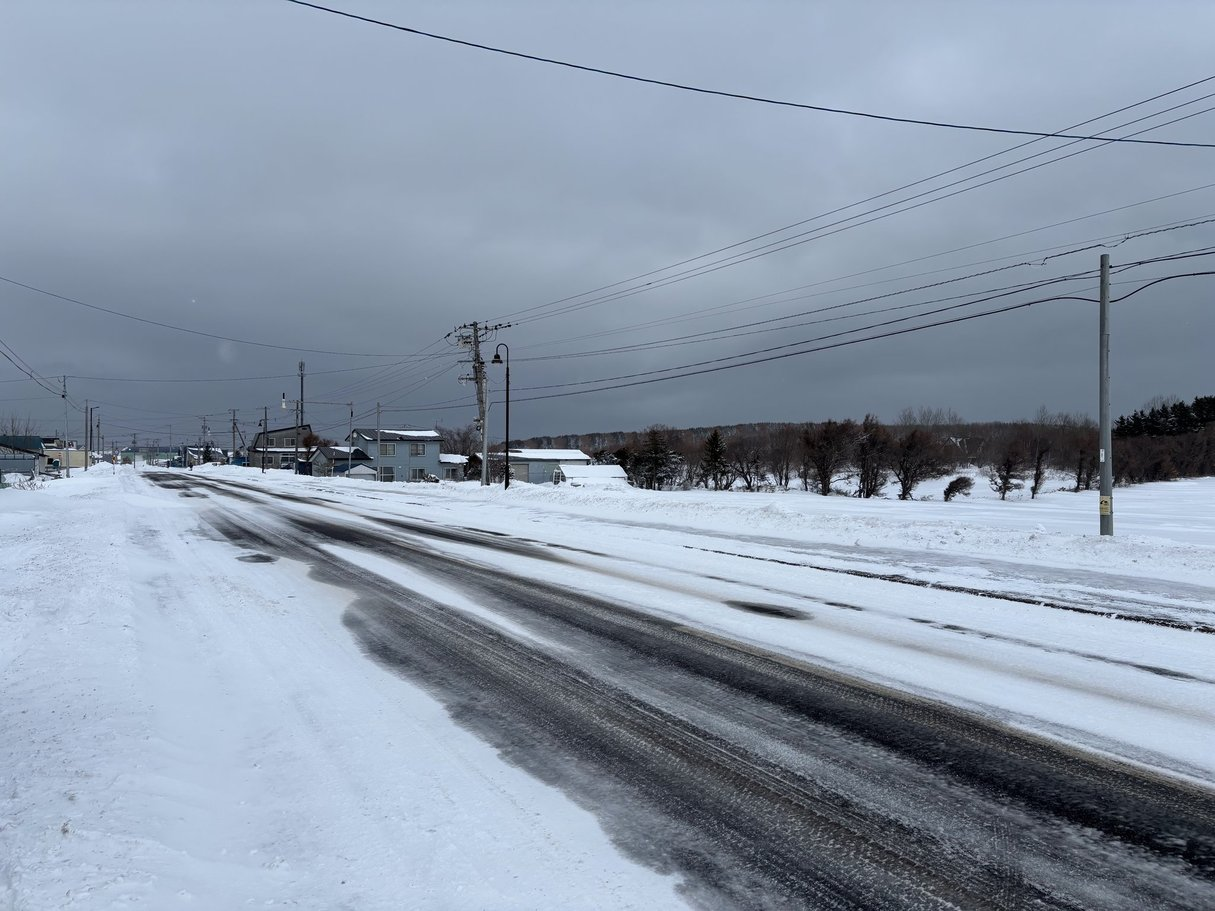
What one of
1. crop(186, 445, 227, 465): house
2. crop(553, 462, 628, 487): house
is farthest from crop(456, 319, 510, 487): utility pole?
crop(186, 445, 227, 465): house

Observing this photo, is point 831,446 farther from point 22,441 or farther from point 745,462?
point 22,441

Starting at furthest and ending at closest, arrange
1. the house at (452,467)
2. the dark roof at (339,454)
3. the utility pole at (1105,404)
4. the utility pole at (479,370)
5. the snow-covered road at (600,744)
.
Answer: the house at (452,467)
the dark roof at (339,454)
the utility pole at (479,370)
the utility pole at (1105,404)
the snow-covered road at (600,744)

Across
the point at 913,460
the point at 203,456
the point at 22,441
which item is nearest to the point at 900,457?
the point at 913,460

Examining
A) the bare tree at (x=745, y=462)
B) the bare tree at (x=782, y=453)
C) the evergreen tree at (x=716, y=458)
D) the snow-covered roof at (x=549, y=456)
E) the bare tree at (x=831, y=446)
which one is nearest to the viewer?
the bare tree at (x=831, y=446)

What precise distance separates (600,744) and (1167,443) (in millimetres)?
131175

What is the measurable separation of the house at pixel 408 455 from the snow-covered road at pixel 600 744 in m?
85.9

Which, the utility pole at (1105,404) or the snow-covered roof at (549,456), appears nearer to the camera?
the utility pole at (1105,404)

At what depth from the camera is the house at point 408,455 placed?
93.8 metres

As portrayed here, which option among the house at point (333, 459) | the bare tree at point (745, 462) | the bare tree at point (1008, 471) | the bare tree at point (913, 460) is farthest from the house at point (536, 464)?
the bare tree at point (1008, 471)

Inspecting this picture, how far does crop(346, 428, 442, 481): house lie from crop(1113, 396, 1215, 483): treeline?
88.7 meters

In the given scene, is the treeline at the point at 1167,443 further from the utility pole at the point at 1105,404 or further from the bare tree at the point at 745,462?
the utility pole at the point at 1105,404

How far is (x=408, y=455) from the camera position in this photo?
313 ft

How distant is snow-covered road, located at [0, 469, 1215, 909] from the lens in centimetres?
311

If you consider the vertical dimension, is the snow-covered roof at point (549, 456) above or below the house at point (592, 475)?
above
